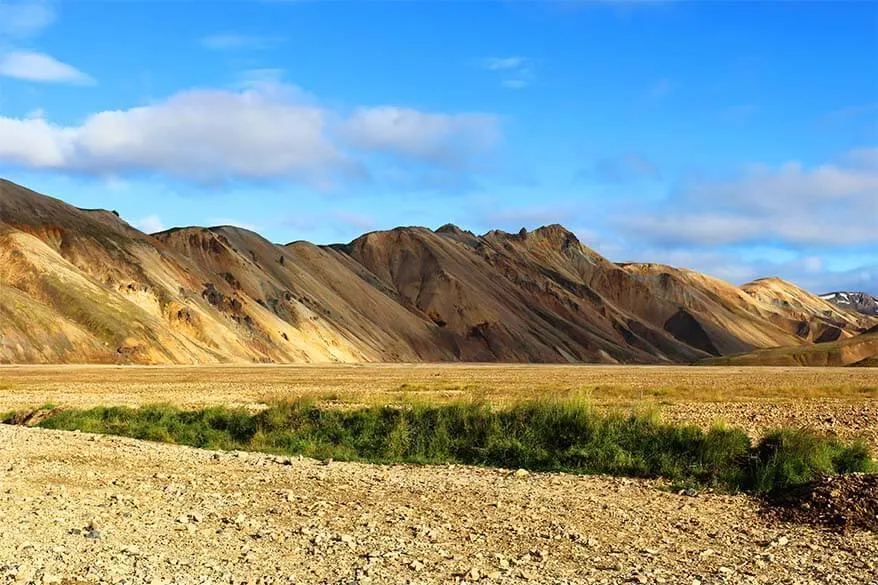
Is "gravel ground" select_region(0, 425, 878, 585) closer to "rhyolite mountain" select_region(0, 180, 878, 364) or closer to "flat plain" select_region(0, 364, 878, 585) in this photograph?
"flat plain" select_region(0, 364, 878, 585)

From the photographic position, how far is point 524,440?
19.6m

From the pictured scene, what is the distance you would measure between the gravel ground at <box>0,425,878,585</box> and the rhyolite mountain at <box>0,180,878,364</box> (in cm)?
6575

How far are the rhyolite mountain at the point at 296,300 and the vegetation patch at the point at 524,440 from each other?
189ft

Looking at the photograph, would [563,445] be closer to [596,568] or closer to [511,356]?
[596,568]

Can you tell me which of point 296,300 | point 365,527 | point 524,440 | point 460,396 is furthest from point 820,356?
point 365,527

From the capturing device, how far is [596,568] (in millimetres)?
10109

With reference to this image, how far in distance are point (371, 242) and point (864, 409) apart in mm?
139194

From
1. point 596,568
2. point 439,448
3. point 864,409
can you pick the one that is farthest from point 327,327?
point 596,568

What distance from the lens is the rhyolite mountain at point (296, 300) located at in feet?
269

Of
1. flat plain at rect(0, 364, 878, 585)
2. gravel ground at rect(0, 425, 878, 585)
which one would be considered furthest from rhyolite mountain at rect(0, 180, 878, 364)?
gravel ground at rect(0, 425, 878, 585)

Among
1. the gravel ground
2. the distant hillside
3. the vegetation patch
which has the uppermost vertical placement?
the distant hillside

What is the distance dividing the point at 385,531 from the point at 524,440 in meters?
8.26

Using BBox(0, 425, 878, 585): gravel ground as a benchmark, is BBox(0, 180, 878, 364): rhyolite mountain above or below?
above

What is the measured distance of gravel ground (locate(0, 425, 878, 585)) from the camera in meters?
9.85
